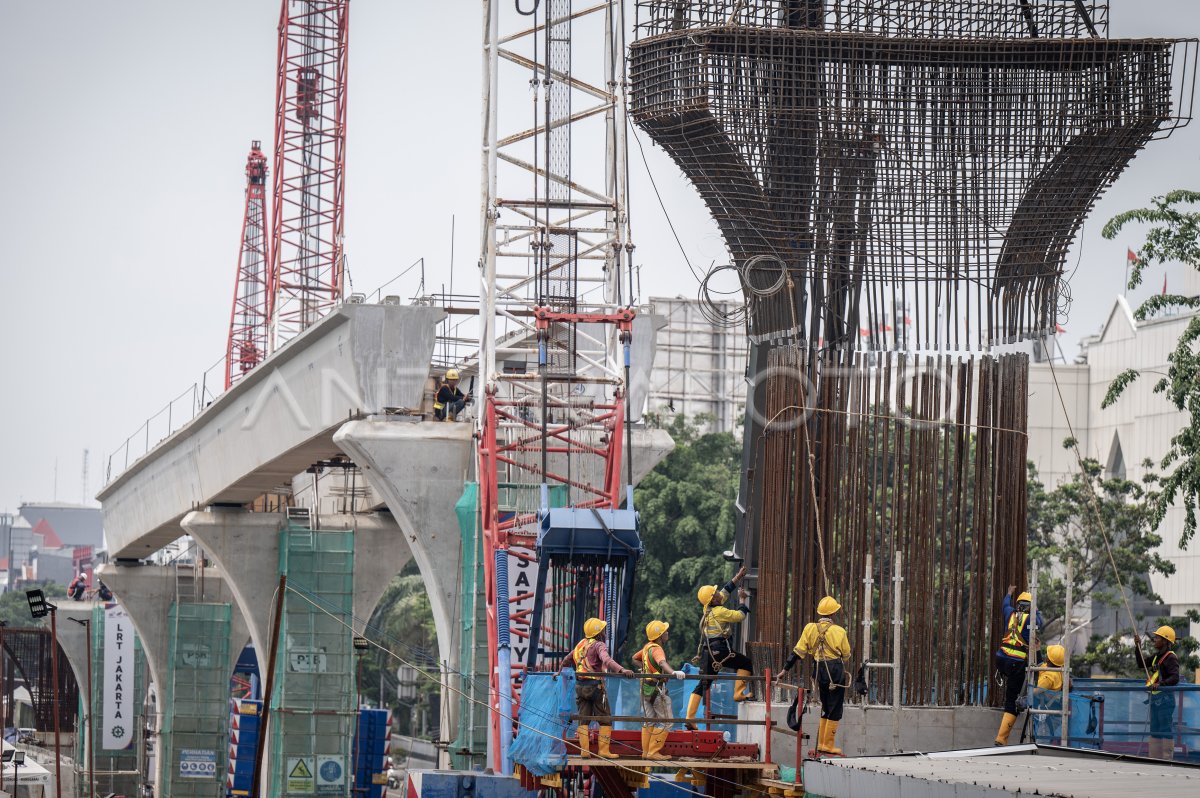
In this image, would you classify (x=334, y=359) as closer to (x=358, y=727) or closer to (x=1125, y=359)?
(x=358, y=727)

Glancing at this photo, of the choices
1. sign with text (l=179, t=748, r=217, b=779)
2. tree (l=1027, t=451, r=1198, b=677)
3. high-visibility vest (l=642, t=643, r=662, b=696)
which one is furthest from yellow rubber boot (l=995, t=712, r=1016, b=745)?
sign with text (l=179, t=748, r=217, b=779)

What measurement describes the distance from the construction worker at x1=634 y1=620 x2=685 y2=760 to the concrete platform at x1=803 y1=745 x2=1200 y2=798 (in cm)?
265

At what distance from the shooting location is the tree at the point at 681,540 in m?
69.9

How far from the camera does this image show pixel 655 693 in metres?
24.3

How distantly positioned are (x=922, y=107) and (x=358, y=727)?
99.9ft

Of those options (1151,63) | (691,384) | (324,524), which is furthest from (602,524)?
(691,384)

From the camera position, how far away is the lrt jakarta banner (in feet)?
233

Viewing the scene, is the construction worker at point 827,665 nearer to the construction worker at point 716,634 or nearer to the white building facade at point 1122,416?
the construction worker at point 716,634

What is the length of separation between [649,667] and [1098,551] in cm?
3556

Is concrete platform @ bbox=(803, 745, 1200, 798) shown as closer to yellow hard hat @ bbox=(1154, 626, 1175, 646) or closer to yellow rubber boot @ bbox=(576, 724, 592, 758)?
yellow rubber boot @ bbox=(576, 724, 592, 758)

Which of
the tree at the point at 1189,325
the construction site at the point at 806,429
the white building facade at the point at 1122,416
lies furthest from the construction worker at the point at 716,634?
the white building facade at the point at 1122,416

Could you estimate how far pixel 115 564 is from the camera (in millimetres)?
70375

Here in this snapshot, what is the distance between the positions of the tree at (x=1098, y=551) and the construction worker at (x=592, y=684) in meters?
24.0

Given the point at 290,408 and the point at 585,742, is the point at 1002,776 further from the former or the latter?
the point at 290,408
